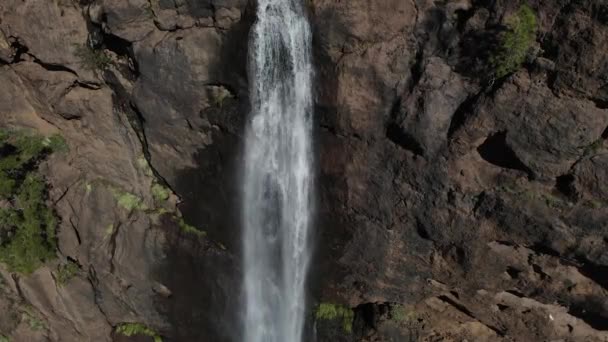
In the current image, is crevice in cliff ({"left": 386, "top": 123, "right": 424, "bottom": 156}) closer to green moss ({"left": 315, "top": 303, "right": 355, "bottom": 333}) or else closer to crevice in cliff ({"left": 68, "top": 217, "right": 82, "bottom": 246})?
green moss ({"left": 315, "top": 303, "right": 355, "bottom": 333})

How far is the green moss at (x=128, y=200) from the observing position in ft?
36.4

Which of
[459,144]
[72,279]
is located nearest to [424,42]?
[459,144]

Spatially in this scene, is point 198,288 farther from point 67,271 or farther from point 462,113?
point 462,113

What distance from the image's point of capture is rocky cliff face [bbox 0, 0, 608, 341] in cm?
889

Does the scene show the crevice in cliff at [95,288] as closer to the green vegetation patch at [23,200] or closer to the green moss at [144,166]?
the green vegetation patch at [23,200]

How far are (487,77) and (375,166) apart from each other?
7.95 feet

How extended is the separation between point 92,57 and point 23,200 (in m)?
3.23

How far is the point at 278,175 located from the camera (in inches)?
411

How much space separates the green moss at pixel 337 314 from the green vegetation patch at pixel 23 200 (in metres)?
5.70

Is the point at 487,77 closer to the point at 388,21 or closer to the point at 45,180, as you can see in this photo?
the point at 388,21

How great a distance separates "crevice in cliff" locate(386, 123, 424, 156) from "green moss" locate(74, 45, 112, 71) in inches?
211

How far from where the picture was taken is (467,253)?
998 centimetres

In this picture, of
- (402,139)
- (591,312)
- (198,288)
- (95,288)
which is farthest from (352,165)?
(95,288)

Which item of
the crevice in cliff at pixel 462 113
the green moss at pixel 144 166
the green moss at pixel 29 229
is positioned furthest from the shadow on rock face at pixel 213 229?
the crevice in cliff at pixel 462 113
